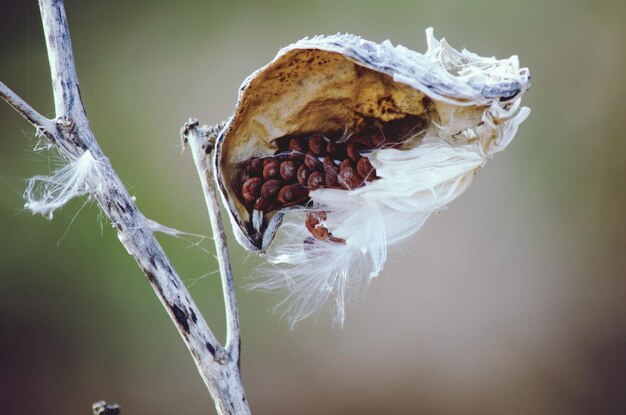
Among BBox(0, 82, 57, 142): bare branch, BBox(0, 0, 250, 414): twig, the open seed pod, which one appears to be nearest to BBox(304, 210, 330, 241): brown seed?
the open seed pod

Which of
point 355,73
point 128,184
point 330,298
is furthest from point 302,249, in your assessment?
point 128,184

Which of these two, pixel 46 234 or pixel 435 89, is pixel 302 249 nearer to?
pixel 435 89

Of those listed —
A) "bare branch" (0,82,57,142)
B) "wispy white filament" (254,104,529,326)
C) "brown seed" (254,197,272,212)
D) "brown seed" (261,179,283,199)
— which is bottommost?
"wispy white filament" (254,104,529,326)

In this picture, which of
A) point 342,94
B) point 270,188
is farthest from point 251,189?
point 342,94

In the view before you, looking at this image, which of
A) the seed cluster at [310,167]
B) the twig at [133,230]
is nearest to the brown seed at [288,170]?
Answer: the seed cluster at [310,167]

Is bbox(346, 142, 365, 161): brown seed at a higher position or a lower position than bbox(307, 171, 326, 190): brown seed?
higher

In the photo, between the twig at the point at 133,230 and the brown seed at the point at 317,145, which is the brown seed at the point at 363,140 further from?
the twig at the point at 133,230

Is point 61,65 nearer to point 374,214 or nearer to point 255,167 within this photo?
point 255,167

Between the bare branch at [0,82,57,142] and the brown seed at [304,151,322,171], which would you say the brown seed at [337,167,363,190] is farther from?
the bare branch at [0,82,57,142]
